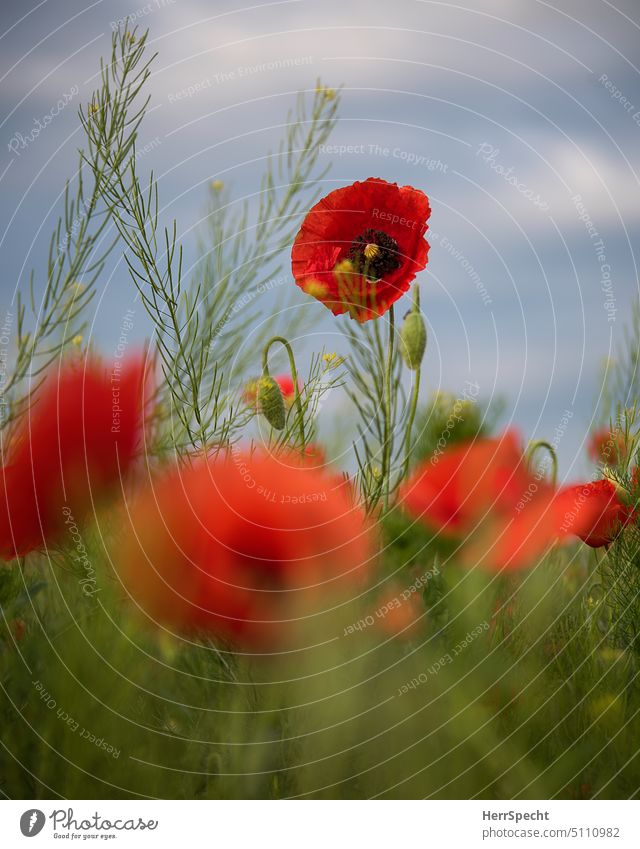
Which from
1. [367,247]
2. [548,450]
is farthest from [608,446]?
[367,247]

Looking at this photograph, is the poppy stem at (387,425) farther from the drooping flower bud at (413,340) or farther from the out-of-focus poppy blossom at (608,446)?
the out-of-focus poppy blossom at (608,446)

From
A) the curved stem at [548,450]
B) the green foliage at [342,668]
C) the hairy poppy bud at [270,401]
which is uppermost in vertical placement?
the hairy poppy bud at [270,401]

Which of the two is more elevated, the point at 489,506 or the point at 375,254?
the point at 375,254

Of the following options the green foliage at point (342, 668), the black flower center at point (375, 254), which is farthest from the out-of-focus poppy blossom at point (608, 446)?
the black flower center at point (375, 254)

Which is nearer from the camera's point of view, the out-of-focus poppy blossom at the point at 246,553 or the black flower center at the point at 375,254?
the out-of-focus poppy blossom at the point at 246,553

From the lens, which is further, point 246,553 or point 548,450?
point 548,450

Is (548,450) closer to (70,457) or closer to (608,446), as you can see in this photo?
(608,446)
